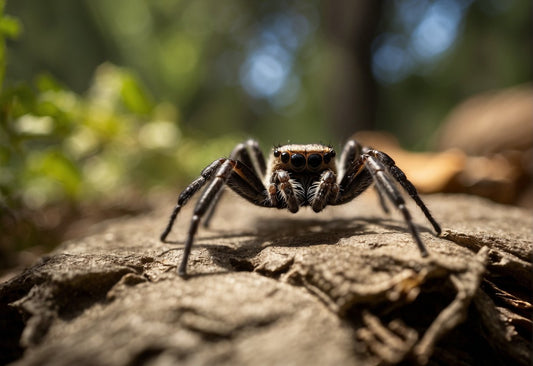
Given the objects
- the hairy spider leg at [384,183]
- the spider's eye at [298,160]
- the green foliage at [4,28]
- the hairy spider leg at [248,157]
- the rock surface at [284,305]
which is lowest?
the rock surface at [284,305]

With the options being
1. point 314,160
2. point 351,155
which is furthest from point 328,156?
point 351,155

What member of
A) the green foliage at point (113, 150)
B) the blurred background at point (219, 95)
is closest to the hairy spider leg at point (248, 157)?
the blurred background at point (219, 95)

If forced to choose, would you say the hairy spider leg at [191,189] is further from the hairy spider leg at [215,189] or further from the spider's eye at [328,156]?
the spider's eye at [328,156]

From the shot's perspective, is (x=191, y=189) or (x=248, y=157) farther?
(x=248, y=157)

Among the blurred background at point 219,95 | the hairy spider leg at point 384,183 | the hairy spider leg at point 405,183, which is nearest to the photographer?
the hairy spider leg at point 384,183

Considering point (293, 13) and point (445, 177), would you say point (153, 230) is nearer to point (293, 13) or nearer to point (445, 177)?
point (445, 177)

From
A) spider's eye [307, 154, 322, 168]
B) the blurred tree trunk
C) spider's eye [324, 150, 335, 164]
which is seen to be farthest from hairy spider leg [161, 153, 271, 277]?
the blurred tree trunk

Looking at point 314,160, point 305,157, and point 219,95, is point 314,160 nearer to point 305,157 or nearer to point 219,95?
point 305,157
